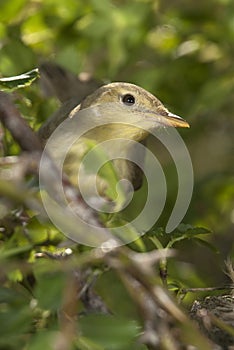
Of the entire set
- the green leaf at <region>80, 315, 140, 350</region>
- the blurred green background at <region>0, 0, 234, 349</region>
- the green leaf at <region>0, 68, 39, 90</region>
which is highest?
the green leaf at <region>0, 68, 39, 90</region>

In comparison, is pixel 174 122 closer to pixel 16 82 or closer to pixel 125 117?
pixel 125 117

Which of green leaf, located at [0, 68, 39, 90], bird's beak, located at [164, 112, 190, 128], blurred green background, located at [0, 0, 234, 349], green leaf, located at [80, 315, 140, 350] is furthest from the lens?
blurred green background, located at [0, 0, 234, 349]

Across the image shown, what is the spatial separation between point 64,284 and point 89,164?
1.24 ft

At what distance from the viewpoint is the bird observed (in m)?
2.05

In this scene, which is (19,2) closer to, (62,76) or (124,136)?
(62,76)

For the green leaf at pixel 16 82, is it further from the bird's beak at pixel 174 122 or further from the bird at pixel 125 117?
the bird's beak at pixel 174 122

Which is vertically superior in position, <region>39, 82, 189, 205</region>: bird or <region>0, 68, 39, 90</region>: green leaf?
<region>0, 68, 39, 90</region>: green leaf

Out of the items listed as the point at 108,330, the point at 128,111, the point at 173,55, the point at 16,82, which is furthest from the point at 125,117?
the point at 108,330

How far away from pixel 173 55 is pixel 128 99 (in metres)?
0.87

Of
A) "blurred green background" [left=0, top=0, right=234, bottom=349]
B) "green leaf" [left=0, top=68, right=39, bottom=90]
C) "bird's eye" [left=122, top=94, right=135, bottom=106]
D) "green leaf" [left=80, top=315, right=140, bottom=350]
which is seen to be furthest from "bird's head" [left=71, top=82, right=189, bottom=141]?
"green leaf" [left=80, top=315, right=140, bottom=350]

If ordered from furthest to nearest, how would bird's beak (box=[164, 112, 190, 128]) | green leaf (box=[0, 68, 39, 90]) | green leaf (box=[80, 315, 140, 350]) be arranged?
bird's beak (box=[164, 112, 190, 128])
green leaf (box=[0, 68, 39, 90])
green leaf (box=[80, 315, 140, 350])

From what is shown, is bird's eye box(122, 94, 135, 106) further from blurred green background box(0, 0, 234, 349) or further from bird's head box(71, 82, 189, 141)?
blurred green background box(0, 0, 234, 349)

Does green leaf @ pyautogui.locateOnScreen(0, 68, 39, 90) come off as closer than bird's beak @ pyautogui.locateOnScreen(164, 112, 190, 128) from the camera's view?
Yes

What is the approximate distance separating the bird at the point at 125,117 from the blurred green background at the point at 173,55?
19cm
